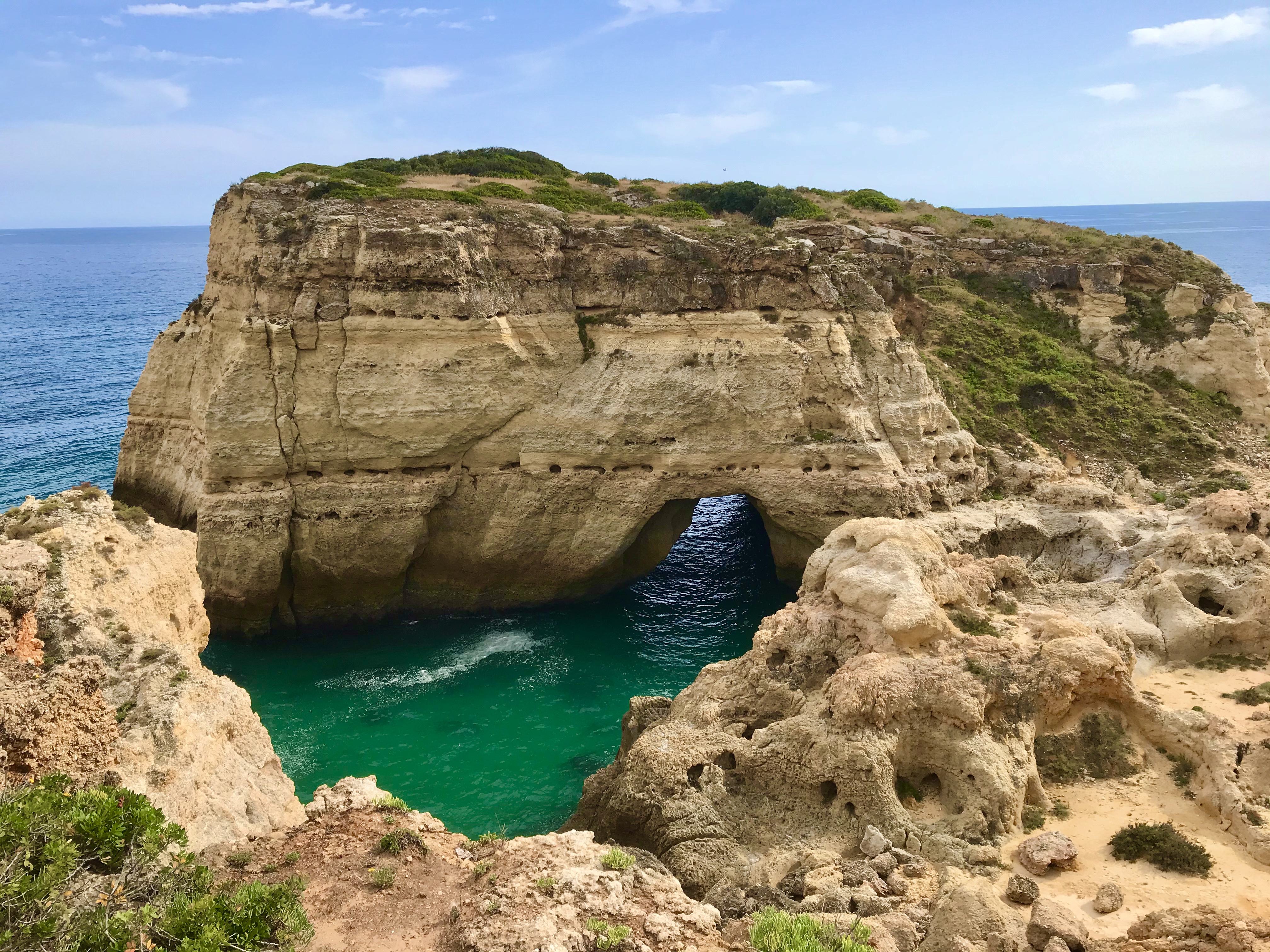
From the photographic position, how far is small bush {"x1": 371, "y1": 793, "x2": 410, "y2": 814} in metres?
12.5

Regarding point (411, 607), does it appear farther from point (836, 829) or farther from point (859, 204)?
point (859, 204)

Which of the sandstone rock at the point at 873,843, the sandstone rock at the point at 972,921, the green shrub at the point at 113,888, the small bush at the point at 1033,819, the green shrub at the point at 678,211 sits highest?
the green shrub at the point at 678,211

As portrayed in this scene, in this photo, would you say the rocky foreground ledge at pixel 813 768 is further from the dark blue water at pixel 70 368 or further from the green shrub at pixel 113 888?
the dark blue water at pixel 70 368

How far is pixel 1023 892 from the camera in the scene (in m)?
11.6

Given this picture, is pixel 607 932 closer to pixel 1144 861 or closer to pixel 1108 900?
pixel 1108 900

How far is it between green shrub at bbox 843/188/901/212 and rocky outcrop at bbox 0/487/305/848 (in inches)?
1429

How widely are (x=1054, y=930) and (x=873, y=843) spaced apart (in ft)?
11.3

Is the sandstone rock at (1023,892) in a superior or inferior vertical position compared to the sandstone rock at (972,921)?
inferior

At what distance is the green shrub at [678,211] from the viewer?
33.7 meters

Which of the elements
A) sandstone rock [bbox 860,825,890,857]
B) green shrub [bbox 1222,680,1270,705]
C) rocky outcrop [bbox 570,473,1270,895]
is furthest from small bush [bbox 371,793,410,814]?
green shrub [bbox 1222,680,1270,705]

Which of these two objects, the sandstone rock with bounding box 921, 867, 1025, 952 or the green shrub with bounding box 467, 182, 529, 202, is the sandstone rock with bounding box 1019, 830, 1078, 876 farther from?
the green shrub with bounding box 467, 182, 529, 202

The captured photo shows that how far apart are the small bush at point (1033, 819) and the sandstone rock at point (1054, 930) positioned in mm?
3199

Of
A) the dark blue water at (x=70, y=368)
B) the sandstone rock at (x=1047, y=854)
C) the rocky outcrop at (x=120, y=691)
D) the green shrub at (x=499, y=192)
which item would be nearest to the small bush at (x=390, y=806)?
the rocky outcrop at (x=120, y=691)

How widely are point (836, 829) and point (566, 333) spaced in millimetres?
19341
